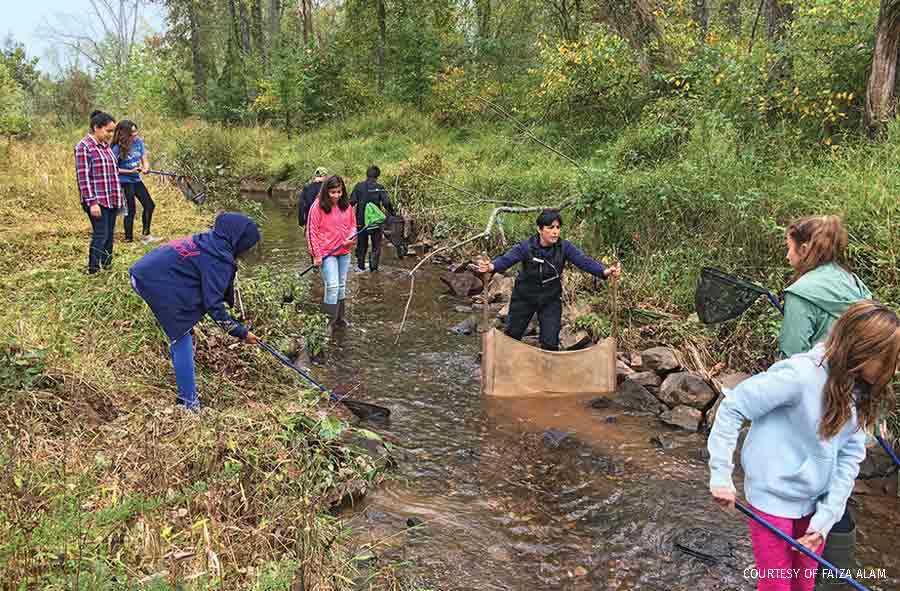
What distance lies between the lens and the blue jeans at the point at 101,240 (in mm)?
6727

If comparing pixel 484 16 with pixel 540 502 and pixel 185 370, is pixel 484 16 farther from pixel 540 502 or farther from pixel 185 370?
pixel 540 502

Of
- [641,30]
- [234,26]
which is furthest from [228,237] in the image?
[234,26]

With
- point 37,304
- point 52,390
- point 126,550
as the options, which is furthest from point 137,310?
point 126,550

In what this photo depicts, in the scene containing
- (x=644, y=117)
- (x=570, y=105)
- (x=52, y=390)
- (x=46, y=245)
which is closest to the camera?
(x=52, y=390)

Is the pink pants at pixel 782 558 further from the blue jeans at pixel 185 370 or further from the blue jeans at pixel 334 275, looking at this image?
the blue jeans at pixel 334 275

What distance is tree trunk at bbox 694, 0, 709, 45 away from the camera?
14.5 meters

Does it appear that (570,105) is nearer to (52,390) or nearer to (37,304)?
(37,304)

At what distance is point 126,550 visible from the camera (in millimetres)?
2859

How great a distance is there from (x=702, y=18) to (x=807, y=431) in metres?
17.3

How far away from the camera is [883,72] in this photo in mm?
7645

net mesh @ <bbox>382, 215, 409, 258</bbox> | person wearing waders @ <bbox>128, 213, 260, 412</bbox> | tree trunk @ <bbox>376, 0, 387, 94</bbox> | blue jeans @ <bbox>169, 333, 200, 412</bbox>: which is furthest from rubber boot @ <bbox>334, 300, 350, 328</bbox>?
tree trunk @ <bbox>376, 0, 387, 94</bbox>

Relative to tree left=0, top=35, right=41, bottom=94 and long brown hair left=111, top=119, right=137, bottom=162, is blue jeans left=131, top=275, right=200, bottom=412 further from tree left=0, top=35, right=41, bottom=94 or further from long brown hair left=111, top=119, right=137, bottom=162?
tree left=0, top=35, right=41, bottom=94

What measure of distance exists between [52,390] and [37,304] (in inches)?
75.7

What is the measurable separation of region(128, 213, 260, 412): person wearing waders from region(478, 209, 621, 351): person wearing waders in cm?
206
